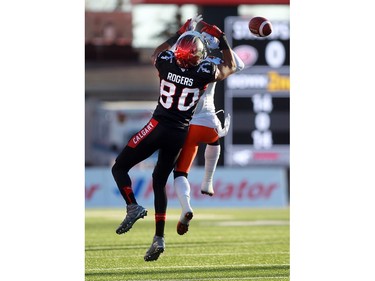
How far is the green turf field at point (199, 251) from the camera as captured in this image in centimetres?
783

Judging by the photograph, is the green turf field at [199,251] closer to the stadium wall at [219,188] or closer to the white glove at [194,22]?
the white glove at [194,22]

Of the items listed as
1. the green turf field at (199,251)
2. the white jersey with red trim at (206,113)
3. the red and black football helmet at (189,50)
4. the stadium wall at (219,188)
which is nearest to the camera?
the red and black football helmet at (189,50)

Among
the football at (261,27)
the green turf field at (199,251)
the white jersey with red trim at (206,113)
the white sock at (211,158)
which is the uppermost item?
the football at (261,27)

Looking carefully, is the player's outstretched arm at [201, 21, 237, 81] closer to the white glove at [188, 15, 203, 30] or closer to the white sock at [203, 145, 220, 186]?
the white glove at [188, 15, 203, 30]

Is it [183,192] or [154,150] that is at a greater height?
[154,150]

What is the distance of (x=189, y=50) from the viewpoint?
7047 millimetres

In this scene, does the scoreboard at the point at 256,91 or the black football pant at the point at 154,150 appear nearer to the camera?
the black football pant at the point at 154,150

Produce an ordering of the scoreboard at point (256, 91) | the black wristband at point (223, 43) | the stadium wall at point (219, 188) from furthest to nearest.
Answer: the stadium wall at point (219, 188) < the scoreboard at point (256, 91) < the black wristband at point (223, 43)

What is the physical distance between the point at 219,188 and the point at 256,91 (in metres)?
2.28

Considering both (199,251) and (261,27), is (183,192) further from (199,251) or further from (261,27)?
(199,251)

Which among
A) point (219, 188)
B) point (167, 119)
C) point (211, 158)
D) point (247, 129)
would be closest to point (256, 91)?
point (247, 129)

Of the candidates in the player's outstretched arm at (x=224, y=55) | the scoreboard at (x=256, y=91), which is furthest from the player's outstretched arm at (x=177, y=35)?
the scoreboard at (x=256, y=91)

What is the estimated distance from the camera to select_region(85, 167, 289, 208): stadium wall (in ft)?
59.3

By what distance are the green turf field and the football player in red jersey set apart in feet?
1.98
